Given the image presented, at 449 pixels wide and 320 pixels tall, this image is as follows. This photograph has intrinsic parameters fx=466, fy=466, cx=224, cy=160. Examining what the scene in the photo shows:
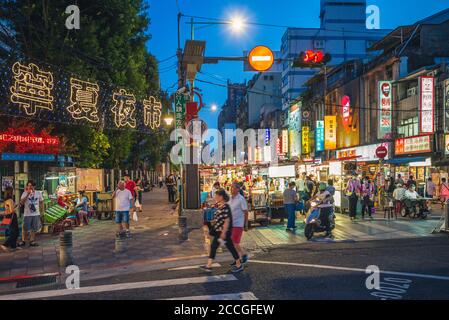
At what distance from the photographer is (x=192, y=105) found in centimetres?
1733

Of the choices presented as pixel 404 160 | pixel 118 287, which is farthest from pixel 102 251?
pixel 404 160

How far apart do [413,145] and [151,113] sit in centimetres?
1550

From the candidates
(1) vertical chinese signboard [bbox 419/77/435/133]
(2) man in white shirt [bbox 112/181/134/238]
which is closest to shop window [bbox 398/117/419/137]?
(1) vertical chinese signboard [bbox 419/77/435/133]

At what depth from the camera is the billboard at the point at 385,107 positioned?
29578 millimetres

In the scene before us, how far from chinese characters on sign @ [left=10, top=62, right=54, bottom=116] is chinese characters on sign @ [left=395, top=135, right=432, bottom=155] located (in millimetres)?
19710

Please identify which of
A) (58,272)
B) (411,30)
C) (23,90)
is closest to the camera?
(58,272)

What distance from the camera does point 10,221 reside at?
12.7 meters

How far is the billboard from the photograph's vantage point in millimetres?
29578

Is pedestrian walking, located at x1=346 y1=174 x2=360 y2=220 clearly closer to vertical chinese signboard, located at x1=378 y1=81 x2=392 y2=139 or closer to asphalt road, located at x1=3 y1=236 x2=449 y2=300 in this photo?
asphalt road, located at x1=3 y1=236 x2=449 y2=300

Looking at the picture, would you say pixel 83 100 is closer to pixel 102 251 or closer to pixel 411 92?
pixel 102 251

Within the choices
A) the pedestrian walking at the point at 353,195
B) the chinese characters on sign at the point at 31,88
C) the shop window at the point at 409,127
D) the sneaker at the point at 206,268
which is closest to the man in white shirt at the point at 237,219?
the sneaker at the point at 206,268

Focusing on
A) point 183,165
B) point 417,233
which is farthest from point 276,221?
point 417,233
